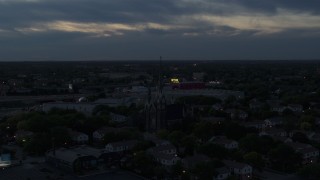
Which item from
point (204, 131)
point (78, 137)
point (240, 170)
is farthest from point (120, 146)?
point (240, 170)

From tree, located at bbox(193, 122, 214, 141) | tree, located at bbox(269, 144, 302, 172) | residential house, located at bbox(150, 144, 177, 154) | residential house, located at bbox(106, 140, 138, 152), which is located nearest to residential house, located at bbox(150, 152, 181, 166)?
residential house, located at bbox(150, 144, 177, 154)

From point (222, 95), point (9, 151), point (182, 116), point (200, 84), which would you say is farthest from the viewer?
point (200, 84)

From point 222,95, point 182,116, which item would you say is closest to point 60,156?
point 182,116

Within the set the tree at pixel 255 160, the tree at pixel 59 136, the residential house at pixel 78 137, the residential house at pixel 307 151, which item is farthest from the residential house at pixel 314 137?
the tree at pixel 59 136

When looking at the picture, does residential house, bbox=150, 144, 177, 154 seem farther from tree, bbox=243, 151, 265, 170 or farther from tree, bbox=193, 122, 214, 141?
tree, bbox=243, 151, 265, 170

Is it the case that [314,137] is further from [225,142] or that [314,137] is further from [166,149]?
[166,149]

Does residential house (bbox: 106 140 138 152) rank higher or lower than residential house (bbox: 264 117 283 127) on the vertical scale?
higher

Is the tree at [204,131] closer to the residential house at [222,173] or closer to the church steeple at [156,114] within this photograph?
the church steeple at [156,114]

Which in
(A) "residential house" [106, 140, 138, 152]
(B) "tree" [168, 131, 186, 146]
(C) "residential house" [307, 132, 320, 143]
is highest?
(B) "tree" [168, 131, 186, 146]

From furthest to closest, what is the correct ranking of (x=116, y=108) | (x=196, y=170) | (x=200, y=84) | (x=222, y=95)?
(x=200, y=84)
(x=222, y=95)
(x=116, y=108)
(x=196, y=170)

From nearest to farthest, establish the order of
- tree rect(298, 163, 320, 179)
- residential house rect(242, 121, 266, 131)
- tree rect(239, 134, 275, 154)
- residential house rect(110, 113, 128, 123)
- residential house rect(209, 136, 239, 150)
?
tree rect(298, 163, 320, 179)
tree rect(239, 134, 275, 154)
residential house rect(209, 136, 239, 150)
residential house rect(242, 121, 266, 131)
residential house rect(110, 113, 128, 123)

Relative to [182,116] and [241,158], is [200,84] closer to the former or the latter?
[182,116]
